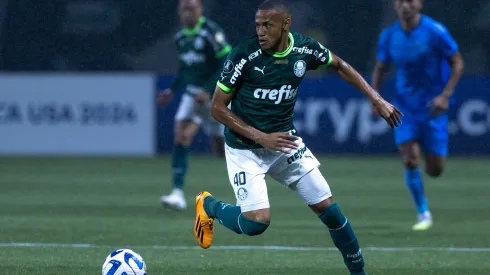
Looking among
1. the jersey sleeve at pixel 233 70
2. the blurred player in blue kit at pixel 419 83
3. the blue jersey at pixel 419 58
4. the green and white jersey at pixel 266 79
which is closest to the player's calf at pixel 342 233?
the green and white jersey at pixel 266 79

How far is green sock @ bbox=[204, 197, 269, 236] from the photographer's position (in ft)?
25.3

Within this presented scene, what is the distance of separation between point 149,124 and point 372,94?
12.1m

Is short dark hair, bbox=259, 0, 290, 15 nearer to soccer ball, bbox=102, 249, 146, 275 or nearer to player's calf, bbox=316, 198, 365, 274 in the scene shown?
player's calf, bbox=316, 198, 365, 274

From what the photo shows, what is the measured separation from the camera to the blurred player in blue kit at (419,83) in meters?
11.0

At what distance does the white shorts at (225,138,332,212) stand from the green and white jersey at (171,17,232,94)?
4.89 m

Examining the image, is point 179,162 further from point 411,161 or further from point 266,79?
point 266,79

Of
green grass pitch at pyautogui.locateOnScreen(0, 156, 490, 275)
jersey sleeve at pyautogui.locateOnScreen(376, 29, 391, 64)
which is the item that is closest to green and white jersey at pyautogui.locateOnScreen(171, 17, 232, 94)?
green grass pitch at pyautogui.locateOnScreen(0, 156, 490, 275)

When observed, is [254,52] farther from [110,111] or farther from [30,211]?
[110,111]

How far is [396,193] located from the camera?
565 inches

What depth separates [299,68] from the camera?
770 cm

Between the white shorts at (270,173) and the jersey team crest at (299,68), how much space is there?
472 millimetres

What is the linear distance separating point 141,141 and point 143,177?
3.37 m

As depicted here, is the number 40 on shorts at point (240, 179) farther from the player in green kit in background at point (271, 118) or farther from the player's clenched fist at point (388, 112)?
the player's clenched fist at point (388, 112)

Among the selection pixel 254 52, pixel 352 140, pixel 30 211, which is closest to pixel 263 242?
pixel 254 52
